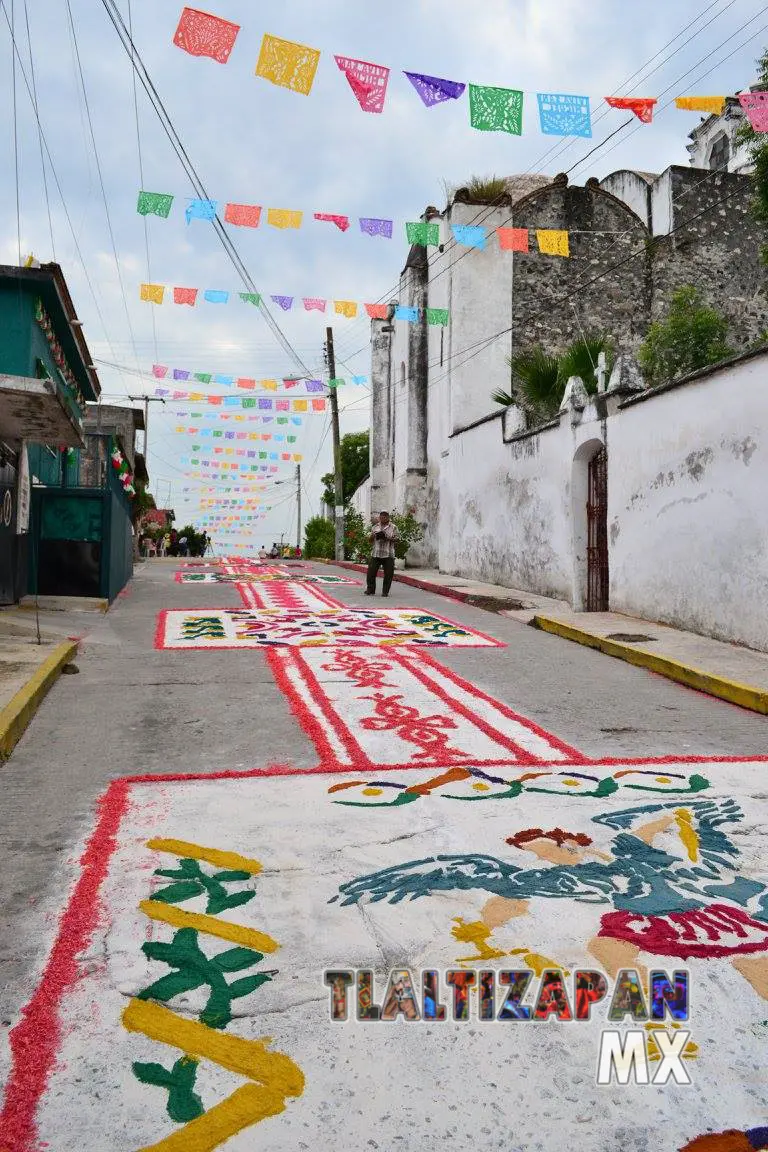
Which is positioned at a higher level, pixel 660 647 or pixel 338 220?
pixel 338 220

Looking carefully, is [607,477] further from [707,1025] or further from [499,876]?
[707,1025]

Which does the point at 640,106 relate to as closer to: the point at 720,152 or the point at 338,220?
the point at 338,220

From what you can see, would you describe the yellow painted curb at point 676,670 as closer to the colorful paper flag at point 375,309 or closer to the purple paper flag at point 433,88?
the purple paper flag at point 433,88

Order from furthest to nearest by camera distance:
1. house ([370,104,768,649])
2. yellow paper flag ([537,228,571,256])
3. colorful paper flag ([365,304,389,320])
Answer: colorful paper flag ([365,304,389,320]) → yellow paper flag ([537,228,571,256]) → house ([370,104,768,649])

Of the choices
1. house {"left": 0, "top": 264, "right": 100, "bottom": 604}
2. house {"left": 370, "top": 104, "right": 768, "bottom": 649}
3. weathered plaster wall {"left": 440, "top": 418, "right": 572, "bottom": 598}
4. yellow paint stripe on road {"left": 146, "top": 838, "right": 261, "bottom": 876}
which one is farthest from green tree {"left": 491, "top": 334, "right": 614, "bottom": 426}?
yellow paint stripe on road {"left": 146, "top": 838, "right": 261, "bottom": 876}

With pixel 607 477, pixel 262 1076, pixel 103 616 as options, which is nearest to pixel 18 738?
pixel 262 1076

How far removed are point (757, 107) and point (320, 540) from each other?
1182 inches

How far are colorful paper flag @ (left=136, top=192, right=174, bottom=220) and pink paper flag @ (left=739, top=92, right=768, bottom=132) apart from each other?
754cm

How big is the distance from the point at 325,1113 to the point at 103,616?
1086cm

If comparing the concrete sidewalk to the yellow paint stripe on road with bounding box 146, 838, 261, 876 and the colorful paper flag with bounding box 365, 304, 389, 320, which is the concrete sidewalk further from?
the colorful paper flag with bounding box 365, 304, 389, 320

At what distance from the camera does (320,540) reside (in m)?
38.2

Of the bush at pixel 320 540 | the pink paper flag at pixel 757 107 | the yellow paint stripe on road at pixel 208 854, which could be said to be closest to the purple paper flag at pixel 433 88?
the pink paper flag at pixel 757 107

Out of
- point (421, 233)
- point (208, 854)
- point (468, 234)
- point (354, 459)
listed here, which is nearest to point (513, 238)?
point (468, 234)

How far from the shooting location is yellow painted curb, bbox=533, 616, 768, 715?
278 inches
